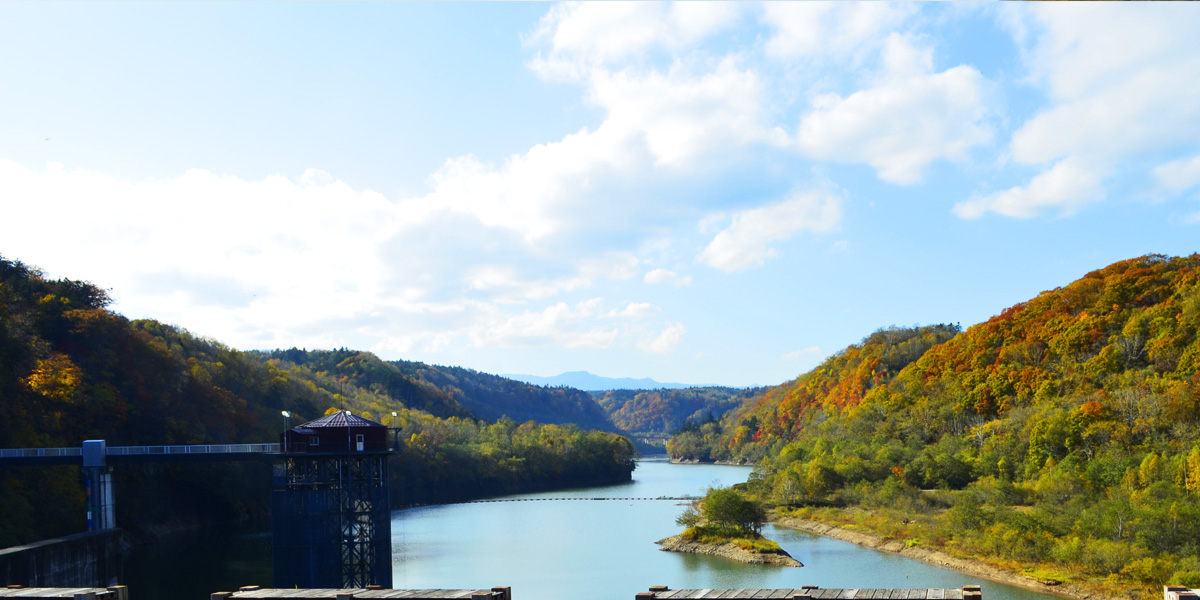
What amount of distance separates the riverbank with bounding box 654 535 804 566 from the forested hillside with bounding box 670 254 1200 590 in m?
9.10

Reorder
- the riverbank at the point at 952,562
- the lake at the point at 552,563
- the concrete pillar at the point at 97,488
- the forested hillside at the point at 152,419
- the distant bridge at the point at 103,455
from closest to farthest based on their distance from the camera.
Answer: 1. the riverbank at the point at 952,562
2. the concrete pillar at the point at 97,488
3. the distant bridge at the point at 103,455
4. the lake at the point at 552,563
5. the forested hillside at the point at 152,419

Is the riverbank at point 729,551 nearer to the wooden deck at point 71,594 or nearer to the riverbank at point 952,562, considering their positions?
the riverbank at point 952,562

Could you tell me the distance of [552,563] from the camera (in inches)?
2041

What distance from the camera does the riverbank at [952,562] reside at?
131ft

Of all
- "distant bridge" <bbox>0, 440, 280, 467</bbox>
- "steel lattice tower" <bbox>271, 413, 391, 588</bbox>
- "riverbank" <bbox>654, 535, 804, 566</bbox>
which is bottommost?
"riverbank" <bbox>654, 535, 804, 566</bbox>

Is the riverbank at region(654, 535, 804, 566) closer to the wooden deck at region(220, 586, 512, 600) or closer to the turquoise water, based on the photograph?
the turquoise water

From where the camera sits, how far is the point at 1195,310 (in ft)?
198

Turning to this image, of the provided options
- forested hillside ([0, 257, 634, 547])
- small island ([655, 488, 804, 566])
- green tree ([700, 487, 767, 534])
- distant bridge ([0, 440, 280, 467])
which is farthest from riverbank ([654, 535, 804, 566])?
forested hillside ([0, 257, 634, 547])

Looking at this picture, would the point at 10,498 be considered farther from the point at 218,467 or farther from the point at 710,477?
the point at 710,477

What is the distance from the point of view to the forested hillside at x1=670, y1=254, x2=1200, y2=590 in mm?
42719

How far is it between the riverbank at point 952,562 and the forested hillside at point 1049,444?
813mm

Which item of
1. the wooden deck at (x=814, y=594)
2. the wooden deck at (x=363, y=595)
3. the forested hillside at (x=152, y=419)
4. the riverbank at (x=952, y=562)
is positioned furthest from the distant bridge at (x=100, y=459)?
the riverbank at (x=952, y=562)

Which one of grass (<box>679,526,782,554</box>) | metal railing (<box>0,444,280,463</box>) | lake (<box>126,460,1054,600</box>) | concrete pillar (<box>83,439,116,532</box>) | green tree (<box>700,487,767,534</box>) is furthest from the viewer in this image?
green tree (<box>700,487,767,534</box>)

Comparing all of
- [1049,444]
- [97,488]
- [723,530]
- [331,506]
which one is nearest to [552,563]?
[723,530]
